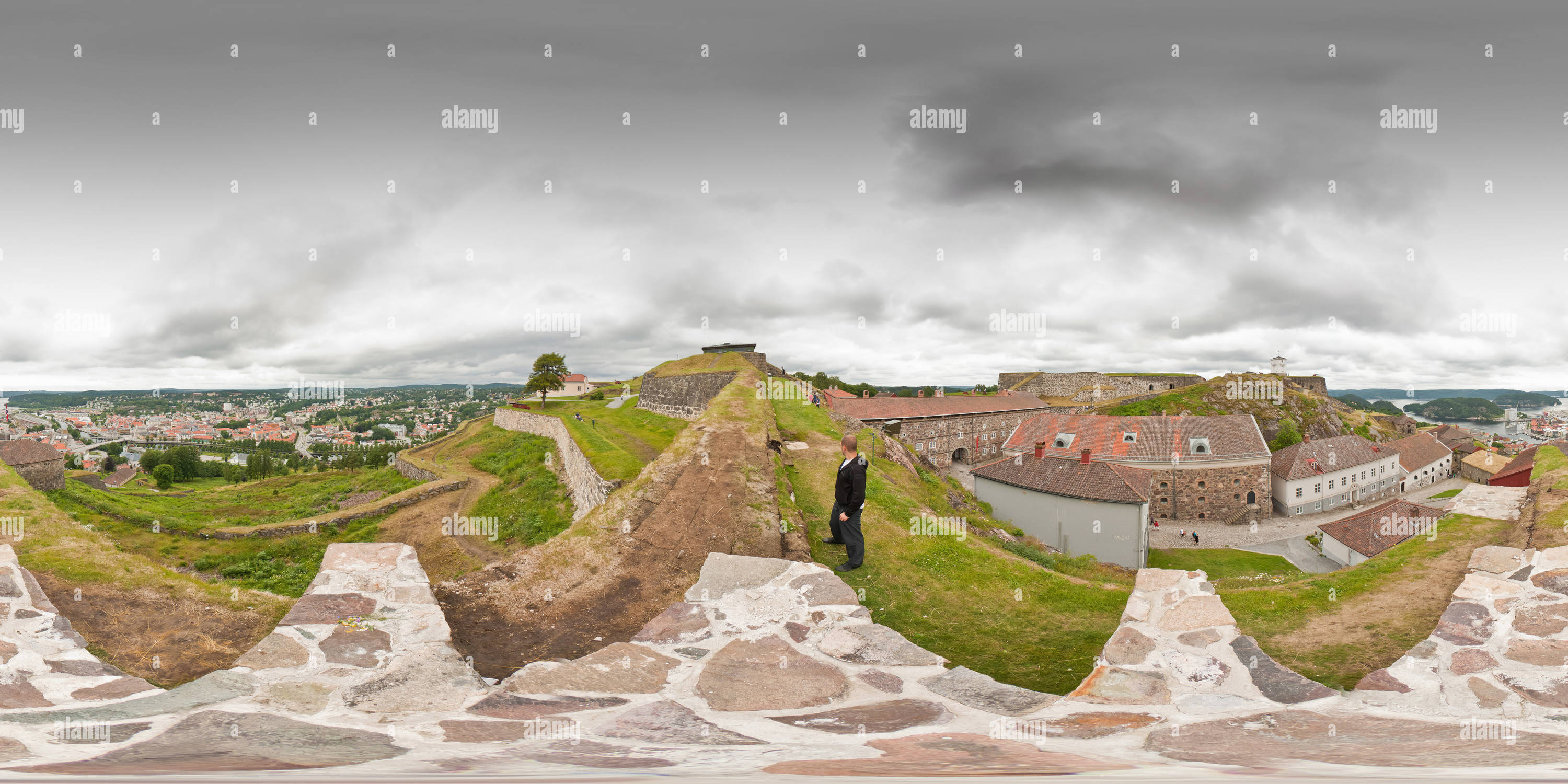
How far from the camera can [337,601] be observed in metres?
5.31

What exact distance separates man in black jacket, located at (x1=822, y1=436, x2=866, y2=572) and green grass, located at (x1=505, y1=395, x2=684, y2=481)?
27.4 ft

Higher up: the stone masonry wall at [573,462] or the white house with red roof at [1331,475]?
the stone masonry wall at [573,462]

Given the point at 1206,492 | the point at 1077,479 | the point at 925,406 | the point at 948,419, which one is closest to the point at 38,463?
the point at 1077,479

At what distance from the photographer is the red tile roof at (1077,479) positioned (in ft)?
90.4

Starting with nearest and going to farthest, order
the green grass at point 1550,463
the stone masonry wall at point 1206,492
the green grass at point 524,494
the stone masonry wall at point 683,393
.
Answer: the green grass at point 1550,463 < the green grass at point 524,494 < the stone masonry wall at point 683,393 < the stone masonry wall at point 1206,492

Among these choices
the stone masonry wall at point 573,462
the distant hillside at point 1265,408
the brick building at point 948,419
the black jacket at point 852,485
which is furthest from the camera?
the distant hillside at point 1265,408

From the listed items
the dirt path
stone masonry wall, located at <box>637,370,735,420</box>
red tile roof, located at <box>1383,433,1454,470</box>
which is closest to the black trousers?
the dirt path

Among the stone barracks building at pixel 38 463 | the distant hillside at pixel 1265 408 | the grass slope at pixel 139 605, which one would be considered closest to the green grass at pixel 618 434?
the grass slope at pixel 139 605

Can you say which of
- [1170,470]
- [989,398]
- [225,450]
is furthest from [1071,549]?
[225,450]

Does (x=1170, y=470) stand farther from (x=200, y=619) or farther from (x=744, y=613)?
(x=200, y=619)

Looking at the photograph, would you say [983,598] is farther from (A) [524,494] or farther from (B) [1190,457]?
(B) [1190,457]

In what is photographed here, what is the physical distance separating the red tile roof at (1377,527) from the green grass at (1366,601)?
2470 centimetres

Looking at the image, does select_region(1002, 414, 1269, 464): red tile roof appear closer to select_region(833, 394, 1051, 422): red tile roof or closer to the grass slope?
select_region(833, 394, 1051, 422): red tile roof

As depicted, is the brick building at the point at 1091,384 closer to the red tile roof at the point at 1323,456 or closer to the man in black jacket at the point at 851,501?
the red tile roof at the point at 1323,456
